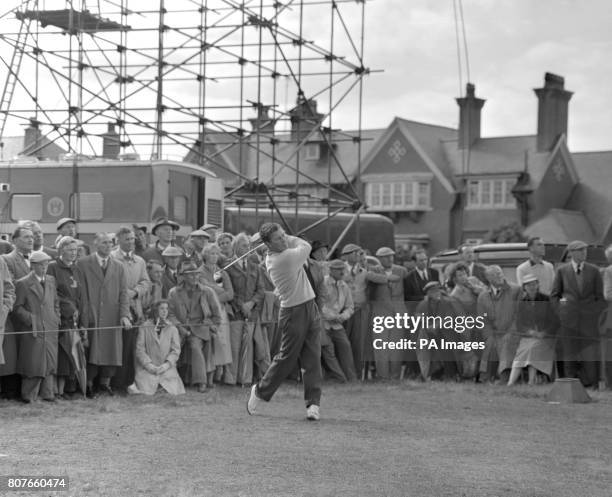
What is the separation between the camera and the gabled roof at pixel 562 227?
60.2m

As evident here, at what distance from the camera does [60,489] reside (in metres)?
8.10

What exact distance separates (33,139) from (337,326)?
14285 millimetres

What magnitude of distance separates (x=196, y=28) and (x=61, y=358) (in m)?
16.3

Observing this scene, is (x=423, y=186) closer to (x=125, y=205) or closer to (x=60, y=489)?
(x=125, y=205)

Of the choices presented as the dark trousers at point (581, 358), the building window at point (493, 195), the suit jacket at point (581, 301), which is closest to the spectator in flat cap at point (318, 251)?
the suit jacket at point (581, 301)

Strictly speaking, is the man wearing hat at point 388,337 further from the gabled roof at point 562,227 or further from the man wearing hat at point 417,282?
the gabled roof at point 562,227

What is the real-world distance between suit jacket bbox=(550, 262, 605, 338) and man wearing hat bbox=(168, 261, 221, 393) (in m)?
4.71

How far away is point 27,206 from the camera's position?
23.9 meters

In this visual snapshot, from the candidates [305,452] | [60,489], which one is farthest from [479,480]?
[60,489]

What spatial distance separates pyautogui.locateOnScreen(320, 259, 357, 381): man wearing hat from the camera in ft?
57.1

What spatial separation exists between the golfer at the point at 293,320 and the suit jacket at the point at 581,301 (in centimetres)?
537

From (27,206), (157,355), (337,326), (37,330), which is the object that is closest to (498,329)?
(337,326)

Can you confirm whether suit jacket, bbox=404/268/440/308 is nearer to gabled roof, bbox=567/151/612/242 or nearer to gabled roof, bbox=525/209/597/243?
gabled roof, bbox=525/209/597/243

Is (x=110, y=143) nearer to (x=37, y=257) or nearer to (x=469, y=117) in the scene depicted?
(x=37, y=257)
